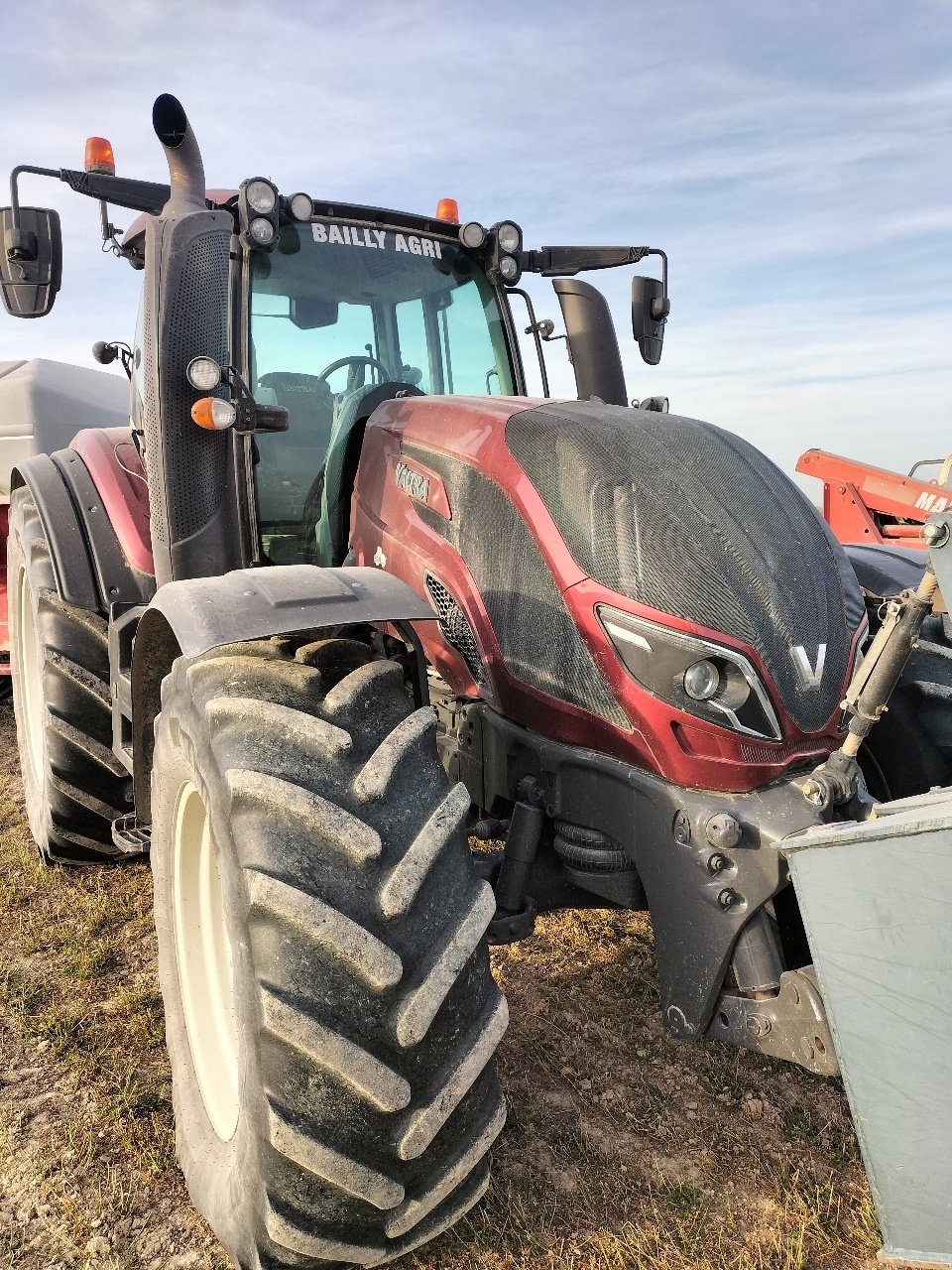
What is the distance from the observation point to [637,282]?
12.0ft

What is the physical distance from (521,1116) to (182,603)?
1.40 metres

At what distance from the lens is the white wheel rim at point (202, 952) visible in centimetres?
217

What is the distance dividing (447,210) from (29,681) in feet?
8.33

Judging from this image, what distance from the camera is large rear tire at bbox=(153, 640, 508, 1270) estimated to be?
1604 millimetres

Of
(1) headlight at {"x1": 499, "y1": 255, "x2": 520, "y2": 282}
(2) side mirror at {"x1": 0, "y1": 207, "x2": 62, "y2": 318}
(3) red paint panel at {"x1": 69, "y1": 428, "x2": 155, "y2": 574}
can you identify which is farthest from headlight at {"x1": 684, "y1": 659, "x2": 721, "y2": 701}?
(2) side mirror at {"x1": 0, "y1": 207, "x2": 62, "y2": 318}

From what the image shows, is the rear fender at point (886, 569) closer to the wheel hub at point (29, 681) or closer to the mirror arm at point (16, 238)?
the mirror arm at point (16, 238)

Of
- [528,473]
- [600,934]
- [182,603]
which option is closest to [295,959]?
[182,603]

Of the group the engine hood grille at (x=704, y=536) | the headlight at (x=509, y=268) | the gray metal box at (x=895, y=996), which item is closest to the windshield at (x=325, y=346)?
the headlight at (x=509, y=268)

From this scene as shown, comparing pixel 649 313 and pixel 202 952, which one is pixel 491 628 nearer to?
pixel 202 952

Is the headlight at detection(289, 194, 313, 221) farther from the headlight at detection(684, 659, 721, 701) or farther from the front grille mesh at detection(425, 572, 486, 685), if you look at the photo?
the headlight at detection(684, 659, 721, 701)

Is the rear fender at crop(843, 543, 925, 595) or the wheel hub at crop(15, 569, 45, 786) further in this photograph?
the wheel hub at crop(15, 569, 45, 786)

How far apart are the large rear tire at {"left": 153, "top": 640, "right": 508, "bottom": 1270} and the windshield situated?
1267 mm

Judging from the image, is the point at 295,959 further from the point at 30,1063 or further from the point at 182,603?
the point at 30,1063

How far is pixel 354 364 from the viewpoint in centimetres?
330
